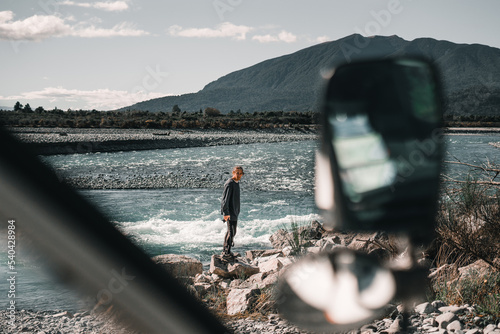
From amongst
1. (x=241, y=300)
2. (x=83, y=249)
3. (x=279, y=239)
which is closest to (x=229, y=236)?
(x=279, y=239)

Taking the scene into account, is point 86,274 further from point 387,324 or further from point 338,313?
point 387,324

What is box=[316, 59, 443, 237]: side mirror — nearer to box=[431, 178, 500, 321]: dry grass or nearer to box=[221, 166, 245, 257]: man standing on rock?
box=[431, 178, 500, 321]: dry grass

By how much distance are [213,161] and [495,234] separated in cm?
2143

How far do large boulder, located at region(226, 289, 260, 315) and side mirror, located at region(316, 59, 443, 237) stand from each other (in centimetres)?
236

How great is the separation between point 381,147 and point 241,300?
2775mm

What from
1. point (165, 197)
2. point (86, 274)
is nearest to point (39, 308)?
point (86, 274)

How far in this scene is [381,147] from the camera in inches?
70.1

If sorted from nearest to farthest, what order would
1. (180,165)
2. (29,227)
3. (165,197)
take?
(29,227)
(165,197)
(180,165)

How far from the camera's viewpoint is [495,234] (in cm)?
443

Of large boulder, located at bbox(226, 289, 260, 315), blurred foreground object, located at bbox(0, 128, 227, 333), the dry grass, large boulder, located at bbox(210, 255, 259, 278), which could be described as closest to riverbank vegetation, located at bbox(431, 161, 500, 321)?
the dry grass

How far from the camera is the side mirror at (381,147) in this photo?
1782 millimetres

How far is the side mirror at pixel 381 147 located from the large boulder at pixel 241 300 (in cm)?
236

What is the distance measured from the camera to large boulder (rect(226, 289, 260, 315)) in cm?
403

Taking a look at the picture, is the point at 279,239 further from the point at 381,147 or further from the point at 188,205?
the point at 381,147
